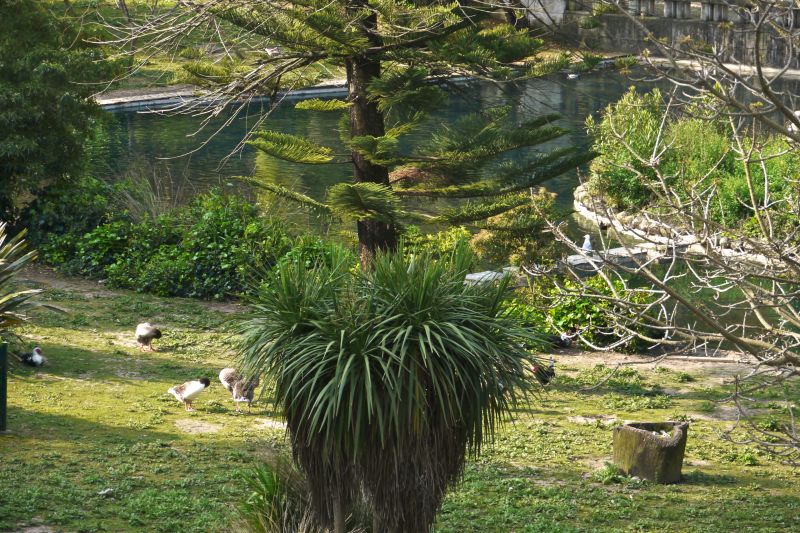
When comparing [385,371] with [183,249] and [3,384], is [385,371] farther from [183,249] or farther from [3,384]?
[183,249]

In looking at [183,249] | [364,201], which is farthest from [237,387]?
[183,249]

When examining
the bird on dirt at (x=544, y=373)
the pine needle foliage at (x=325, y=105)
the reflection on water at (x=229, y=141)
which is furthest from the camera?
the reflection on water at (x=229, y=141)

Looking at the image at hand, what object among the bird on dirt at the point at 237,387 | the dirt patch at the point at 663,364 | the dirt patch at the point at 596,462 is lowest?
the dirt patch at the point at 663,364

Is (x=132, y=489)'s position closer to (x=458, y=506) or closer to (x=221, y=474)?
(x=221, y=474)

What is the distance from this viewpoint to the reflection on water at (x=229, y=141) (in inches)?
868

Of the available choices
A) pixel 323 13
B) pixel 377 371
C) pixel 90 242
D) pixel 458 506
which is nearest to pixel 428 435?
pixel 377 371

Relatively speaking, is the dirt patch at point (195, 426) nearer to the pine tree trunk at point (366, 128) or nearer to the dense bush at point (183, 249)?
the pine tree trunk at point (366, 128)

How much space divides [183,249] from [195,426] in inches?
236

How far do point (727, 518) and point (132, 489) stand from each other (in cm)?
408

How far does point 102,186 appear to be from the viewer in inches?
648

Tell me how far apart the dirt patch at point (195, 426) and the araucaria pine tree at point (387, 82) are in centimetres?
255

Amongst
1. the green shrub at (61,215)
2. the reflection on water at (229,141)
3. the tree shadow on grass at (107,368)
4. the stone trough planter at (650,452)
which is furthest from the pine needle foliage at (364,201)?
the reflection on water at (229,141)

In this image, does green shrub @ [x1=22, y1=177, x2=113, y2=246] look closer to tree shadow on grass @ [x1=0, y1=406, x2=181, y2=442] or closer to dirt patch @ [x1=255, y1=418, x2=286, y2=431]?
tree shadow on grass @ [x1=0, y1=406, x2=181, y2=442]

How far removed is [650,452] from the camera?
8242 mm
